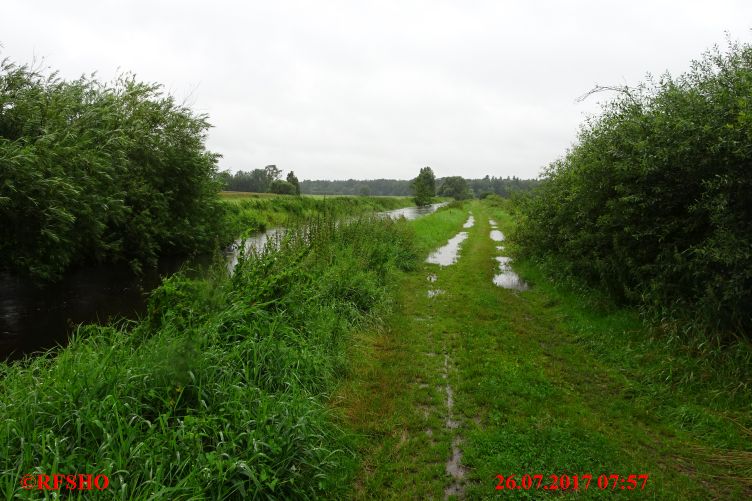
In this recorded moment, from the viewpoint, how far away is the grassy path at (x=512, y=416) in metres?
3.72

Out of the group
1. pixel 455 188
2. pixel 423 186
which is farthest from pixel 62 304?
pixel 455 188

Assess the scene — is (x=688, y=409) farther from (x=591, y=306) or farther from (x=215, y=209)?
(x=215, y=209)

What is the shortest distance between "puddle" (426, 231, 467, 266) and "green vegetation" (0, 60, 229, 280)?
819cm

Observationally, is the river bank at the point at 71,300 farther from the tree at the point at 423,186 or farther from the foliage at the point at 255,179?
the foliage at the point at 255,179

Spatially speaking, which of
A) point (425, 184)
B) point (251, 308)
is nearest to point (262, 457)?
point (251, 308)

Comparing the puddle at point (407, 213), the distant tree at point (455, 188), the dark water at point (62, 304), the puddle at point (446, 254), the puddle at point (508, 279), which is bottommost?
the dark water at point (62, 304)

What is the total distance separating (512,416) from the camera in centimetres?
469

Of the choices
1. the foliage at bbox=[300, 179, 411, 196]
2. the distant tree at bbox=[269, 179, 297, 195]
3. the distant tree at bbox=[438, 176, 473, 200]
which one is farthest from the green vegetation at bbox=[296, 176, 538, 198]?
the distant tree at bbox=[269, 179, 297, 195]

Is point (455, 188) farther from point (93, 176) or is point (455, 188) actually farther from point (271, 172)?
point (93, 176)

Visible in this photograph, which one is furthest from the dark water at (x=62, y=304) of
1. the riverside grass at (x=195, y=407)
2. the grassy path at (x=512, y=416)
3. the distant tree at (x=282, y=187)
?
the distant tree at (x=282, y=187)

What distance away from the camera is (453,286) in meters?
11.4
